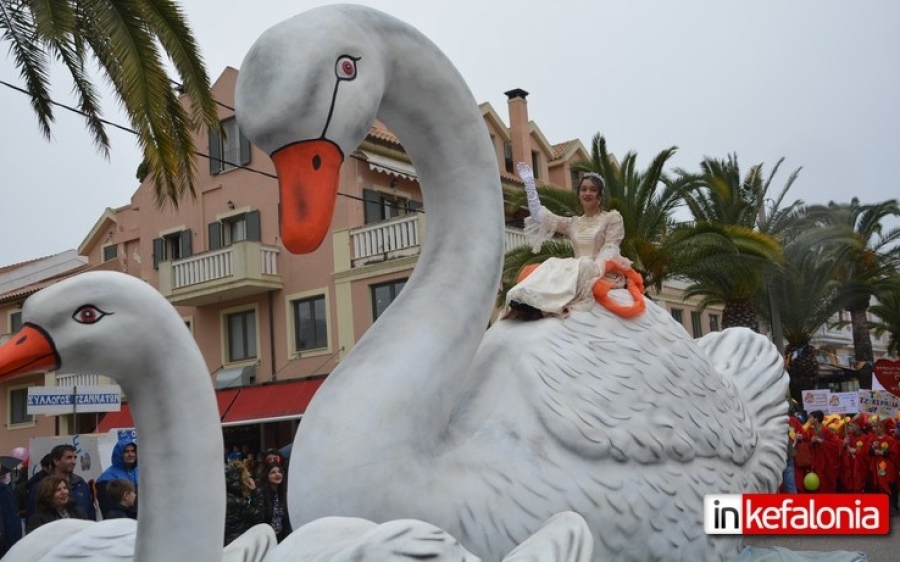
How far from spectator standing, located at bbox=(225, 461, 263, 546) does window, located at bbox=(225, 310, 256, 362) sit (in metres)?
13.5

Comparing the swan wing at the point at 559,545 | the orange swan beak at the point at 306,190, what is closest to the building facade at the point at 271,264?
the orange swan beak at the point at 306,190

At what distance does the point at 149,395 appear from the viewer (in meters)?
2.37

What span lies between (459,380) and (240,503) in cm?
365

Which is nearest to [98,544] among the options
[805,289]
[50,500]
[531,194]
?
[531,194]

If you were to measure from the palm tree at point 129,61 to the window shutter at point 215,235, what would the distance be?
1278cm

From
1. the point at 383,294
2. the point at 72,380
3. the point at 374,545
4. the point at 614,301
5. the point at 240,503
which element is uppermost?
the point at 383,294

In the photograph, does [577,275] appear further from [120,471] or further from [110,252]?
[110,252]

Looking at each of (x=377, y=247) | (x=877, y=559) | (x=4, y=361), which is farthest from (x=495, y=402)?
(x=377, y=247)

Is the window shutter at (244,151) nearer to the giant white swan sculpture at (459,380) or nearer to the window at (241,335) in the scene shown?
the window at (241,335)

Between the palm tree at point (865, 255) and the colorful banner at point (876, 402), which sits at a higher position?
the palm tree at point (865, 255)

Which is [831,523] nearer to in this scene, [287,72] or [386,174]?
[287,72]

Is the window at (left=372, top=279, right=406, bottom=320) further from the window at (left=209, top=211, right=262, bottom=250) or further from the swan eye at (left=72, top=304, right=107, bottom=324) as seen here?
the swan eye at (left=72, top=304, right=107, bottom=324)

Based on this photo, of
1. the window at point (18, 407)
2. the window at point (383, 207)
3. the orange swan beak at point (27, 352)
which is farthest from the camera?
the window at point (18, 407)

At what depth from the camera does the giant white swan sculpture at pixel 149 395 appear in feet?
7.45
